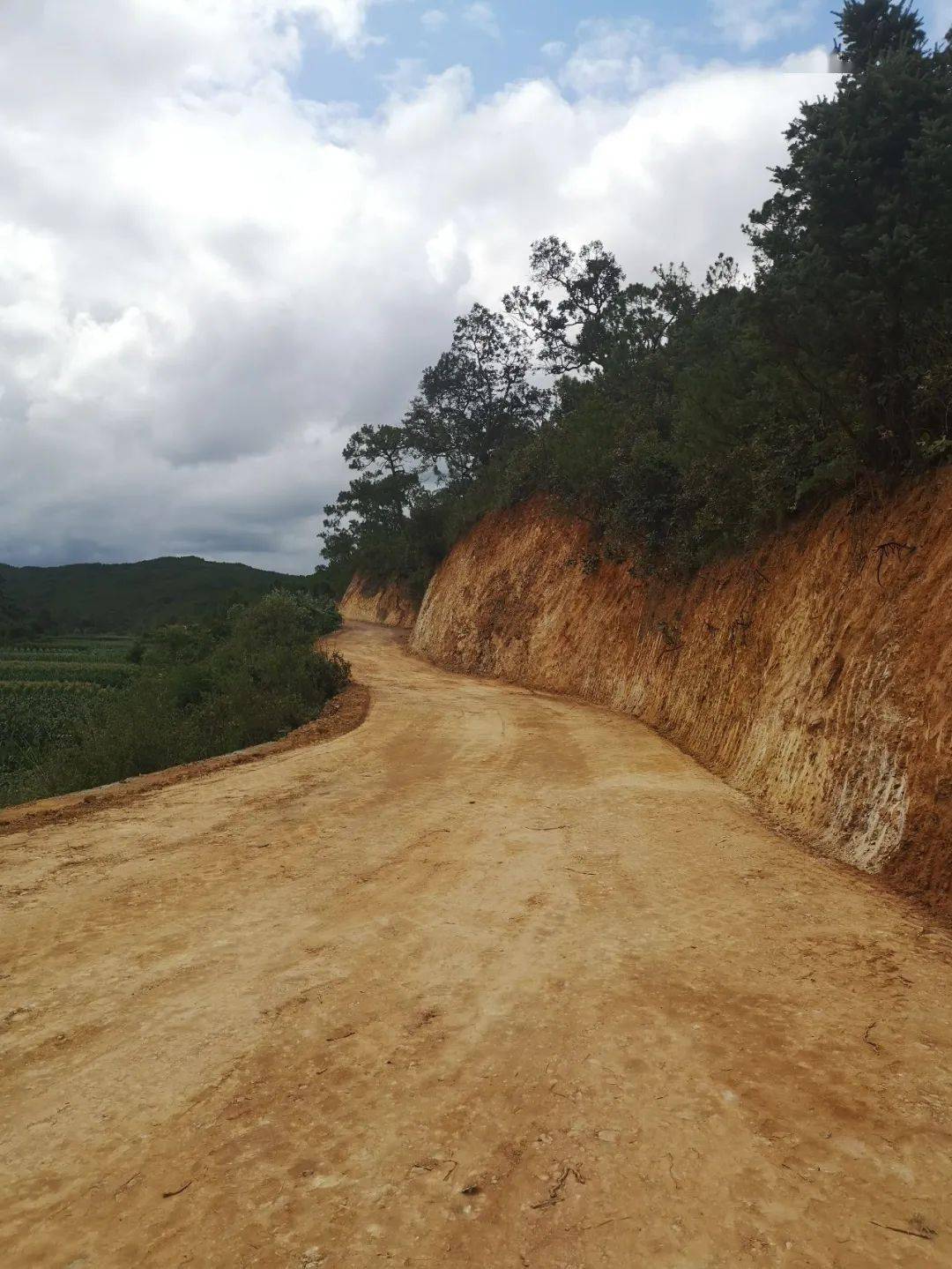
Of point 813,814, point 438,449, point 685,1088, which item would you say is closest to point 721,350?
point 813,814

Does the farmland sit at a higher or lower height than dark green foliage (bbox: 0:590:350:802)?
lower

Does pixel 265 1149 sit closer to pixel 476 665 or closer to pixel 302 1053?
pixel 302 1053

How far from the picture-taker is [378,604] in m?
49.5

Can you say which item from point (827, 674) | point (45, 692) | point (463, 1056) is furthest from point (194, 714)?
point (45, 692)

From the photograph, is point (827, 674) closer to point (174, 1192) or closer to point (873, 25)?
point (174, 1192)

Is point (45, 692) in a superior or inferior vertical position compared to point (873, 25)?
inferior

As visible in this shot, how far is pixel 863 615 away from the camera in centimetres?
884

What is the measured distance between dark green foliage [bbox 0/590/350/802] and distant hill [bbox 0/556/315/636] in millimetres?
95914

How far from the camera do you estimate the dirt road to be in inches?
107

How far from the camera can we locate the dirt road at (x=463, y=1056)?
107 inches

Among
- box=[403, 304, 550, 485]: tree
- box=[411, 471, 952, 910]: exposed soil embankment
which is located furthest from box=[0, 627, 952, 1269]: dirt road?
box=[403, 304, 550, 485]: tree

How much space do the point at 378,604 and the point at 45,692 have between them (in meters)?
19.9

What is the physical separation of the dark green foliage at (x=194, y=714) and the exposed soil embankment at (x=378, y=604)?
14.3 metres

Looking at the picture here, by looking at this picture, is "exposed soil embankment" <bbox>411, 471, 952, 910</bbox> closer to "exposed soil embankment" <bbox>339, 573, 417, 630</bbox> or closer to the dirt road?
the dirt road
